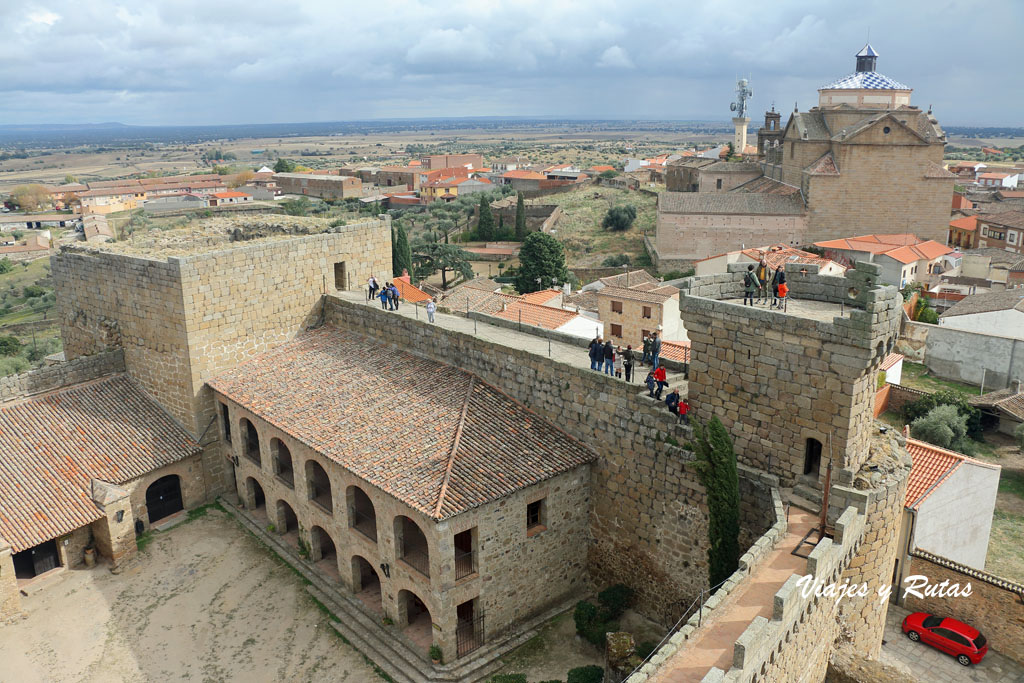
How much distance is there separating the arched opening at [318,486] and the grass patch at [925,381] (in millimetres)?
26146

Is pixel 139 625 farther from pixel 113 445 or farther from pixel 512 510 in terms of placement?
pixel 512 510

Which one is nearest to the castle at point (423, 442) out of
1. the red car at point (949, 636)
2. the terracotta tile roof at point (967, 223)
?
the red car at point (949, 636)

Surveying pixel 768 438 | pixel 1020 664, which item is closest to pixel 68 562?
pixel 768 438

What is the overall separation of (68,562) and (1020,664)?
22005 mm

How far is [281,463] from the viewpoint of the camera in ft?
64.0

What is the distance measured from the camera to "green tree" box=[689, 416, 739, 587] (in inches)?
505

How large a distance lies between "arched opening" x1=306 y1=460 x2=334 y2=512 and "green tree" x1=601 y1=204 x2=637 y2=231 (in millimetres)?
54175

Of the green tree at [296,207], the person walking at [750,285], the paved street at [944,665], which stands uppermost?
the person walking at [750,285]

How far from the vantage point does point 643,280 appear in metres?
40.1

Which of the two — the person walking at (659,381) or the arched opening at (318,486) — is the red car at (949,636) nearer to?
the person walking at (659,381)

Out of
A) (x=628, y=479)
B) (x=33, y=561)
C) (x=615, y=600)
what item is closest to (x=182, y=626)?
(x=33, y=561)

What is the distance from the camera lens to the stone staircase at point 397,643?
14.4 metres

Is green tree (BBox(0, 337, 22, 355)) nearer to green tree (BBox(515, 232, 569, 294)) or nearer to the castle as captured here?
the castle

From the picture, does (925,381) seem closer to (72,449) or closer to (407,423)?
(407,423)
